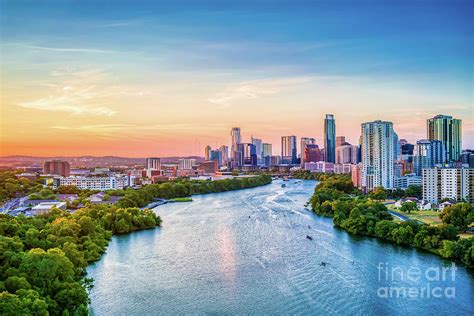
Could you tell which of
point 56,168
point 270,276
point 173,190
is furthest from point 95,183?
point 270,276

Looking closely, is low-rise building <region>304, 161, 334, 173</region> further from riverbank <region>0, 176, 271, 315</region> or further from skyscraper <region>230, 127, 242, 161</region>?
riverbank <region>0, 176, 271, 315</region>

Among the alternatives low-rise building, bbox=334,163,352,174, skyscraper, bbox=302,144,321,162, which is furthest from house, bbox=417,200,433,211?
skyscraper, bbox=302,144,321,162

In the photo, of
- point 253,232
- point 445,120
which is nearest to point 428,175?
point 253,232

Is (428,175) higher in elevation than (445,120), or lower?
lower

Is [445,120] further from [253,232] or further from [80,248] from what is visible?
[80,248]

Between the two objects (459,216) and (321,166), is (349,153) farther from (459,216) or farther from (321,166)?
(459,216)
